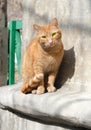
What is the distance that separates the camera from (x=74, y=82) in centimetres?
197

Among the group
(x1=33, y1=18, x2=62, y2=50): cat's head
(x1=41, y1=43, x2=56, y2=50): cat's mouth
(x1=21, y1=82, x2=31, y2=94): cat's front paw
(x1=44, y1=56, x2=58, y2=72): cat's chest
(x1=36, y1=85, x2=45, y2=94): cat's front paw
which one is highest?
(x1=33, y1=18, x2=62, y2=50): cat's head

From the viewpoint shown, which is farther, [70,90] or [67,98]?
[70,90]

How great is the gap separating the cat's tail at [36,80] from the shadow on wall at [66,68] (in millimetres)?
124

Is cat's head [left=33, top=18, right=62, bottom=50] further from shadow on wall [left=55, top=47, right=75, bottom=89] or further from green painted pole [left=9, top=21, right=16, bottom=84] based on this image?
green painted pole [left=9, top=21, right=16, bottom=84]

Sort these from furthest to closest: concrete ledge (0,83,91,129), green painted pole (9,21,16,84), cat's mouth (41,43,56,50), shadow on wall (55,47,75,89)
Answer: green painted pole (9,21,16,84) → shadow on wall (55,47,75,89) → cat's mouth (41,43,56,50) → concrete ledge (0,83,91,129)

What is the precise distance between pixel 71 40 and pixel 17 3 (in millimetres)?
5652

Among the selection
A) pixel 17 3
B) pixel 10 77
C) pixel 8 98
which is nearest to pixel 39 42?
pixel 8 98

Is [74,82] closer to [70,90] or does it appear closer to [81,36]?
[70,90]

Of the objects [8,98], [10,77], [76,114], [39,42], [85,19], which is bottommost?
[10,77]

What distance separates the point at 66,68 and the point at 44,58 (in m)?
0.16

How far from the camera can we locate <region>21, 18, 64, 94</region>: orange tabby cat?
1.91 m

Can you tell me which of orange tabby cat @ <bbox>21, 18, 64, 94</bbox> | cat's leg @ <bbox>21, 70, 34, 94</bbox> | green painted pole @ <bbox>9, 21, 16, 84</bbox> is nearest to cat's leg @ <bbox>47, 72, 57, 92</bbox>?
orange tabby cat @ <bbox>21, 18, 64, 94</bbox>

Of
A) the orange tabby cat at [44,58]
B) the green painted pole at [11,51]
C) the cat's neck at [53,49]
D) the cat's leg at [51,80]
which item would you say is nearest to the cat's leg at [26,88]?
the orange tabby cat at [44,58]

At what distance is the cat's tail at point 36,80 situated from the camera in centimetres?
197
